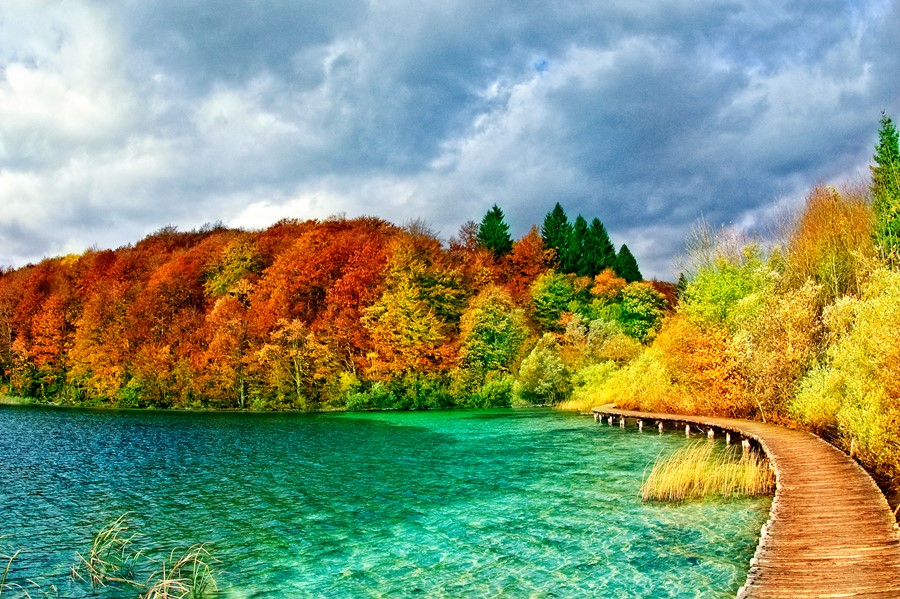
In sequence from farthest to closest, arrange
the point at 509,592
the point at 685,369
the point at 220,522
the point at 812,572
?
1. the point at 685,369
2. the point at 220,522
3. the point at 509,592
4. the point at 812,572

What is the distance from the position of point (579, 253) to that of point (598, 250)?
4.29m

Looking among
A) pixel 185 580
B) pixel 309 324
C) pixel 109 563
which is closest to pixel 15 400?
pixel 309 324

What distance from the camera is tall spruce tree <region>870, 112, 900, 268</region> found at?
2862cm

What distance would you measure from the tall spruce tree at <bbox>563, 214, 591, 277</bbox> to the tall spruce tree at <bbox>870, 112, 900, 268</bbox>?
51.3 metres

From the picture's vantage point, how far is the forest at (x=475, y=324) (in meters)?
24.5

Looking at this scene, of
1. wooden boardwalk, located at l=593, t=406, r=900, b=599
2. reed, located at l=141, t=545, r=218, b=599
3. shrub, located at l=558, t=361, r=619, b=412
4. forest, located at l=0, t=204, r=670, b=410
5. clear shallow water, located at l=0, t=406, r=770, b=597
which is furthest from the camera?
forest, located at l=0, t=204, r=670, b=410

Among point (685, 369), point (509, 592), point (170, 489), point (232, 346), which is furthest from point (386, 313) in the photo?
point (509, 592)

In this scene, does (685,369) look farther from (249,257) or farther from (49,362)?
(49,362)

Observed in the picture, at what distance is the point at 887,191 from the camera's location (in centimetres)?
3133

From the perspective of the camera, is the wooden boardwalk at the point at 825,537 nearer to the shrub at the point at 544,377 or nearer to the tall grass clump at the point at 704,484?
the tall grass clump at the point at 704,484

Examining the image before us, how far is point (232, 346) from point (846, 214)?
49.7 m

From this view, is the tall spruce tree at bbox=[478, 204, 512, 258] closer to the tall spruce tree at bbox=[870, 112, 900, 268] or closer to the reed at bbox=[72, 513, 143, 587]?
the tall spruce tree at bbox=[870, 112, 900, 268]

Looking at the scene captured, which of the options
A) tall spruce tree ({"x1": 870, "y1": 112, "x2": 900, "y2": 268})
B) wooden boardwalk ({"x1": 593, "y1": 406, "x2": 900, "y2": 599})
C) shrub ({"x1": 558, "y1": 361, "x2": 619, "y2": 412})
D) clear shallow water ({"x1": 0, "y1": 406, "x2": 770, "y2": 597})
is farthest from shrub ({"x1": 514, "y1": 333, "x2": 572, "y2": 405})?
wooden boardwalk ({"x1": 593, "y1": 406, "x2": 900, "y2": 599})

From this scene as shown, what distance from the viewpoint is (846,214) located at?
33219mm
